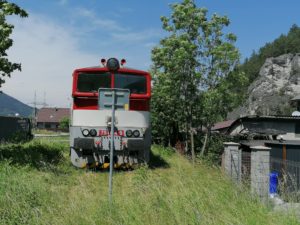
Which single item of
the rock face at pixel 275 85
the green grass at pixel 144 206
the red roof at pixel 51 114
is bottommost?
the green grass at pixel 144 206

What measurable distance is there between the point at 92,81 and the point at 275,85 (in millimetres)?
104093

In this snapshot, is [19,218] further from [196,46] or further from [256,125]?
[256,125]

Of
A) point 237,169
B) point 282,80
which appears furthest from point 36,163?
point 282,80

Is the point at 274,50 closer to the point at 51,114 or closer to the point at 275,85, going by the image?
the point at 275,85

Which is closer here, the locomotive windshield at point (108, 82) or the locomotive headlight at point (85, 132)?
the locomotive headlight at point (85, 132)

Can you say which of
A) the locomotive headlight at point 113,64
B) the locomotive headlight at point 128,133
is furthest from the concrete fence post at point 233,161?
the locomotive headlight at point 113,64

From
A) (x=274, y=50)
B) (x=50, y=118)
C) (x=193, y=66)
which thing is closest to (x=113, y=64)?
(x=193, y=66)

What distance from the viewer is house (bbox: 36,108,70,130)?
109m

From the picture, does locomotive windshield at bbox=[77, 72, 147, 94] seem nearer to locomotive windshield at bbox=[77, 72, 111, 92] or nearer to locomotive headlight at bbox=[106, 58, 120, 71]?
locomotive windshield at bbox=[77, 72, 111, 92]

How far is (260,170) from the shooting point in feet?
32.1

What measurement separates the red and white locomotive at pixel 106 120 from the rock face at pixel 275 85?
76.2 m

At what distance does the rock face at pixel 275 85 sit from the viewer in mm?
92181

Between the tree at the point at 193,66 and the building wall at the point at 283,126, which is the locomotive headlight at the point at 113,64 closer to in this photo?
the tree at the point at 193,66

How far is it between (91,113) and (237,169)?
514 cm
